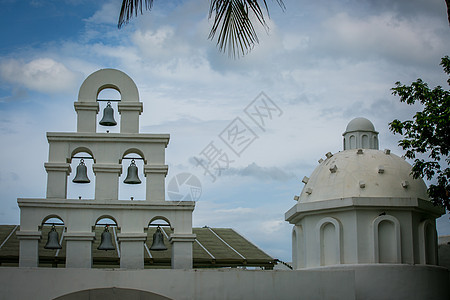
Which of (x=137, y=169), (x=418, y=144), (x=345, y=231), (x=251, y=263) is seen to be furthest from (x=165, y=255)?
(x=418, y=144)

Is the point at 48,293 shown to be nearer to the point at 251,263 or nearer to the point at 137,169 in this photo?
the point at 137,169

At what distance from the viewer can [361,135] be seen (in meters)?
27.4

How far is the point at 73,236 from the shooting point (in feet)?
73.8

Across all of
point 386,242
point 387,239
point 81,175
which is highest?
point 81,175

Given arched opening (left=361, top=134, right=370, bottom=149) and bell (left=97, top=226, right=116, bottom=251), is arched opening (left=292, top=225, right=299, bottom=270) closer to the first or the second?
arched opening (left=361, top=134, right=370, bottom=149)

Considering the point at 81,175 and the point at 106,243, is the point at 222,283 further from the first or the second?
the point at 81,175

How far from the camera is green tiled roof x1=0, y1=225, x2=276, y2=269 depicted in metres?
26.9

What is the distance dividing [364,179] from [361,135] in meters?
2.69

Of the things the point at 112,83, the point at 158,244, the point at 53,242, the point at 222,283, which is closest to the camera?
the point at 222,283

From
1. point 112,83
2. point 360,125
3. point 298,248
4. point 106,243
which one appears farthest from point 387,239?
point 112,83

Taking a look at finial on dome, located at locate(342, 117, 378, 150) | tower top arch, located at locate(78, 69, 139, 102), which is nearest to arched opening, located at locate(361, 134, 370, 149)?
finial on dome, located at locate(342, 117, 378, 150)

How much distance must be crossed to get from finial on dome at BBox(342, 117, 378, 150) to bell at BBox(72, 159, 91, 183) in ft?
34.1

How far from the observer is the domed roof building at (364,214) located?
24.2 meters

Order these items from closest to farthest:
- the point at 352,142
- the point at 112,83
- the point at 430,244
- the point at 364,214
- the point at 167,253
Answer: the point at 112,83
the point at 364,214
the point at 430,244
the point at 352,142
the point at 167,253
